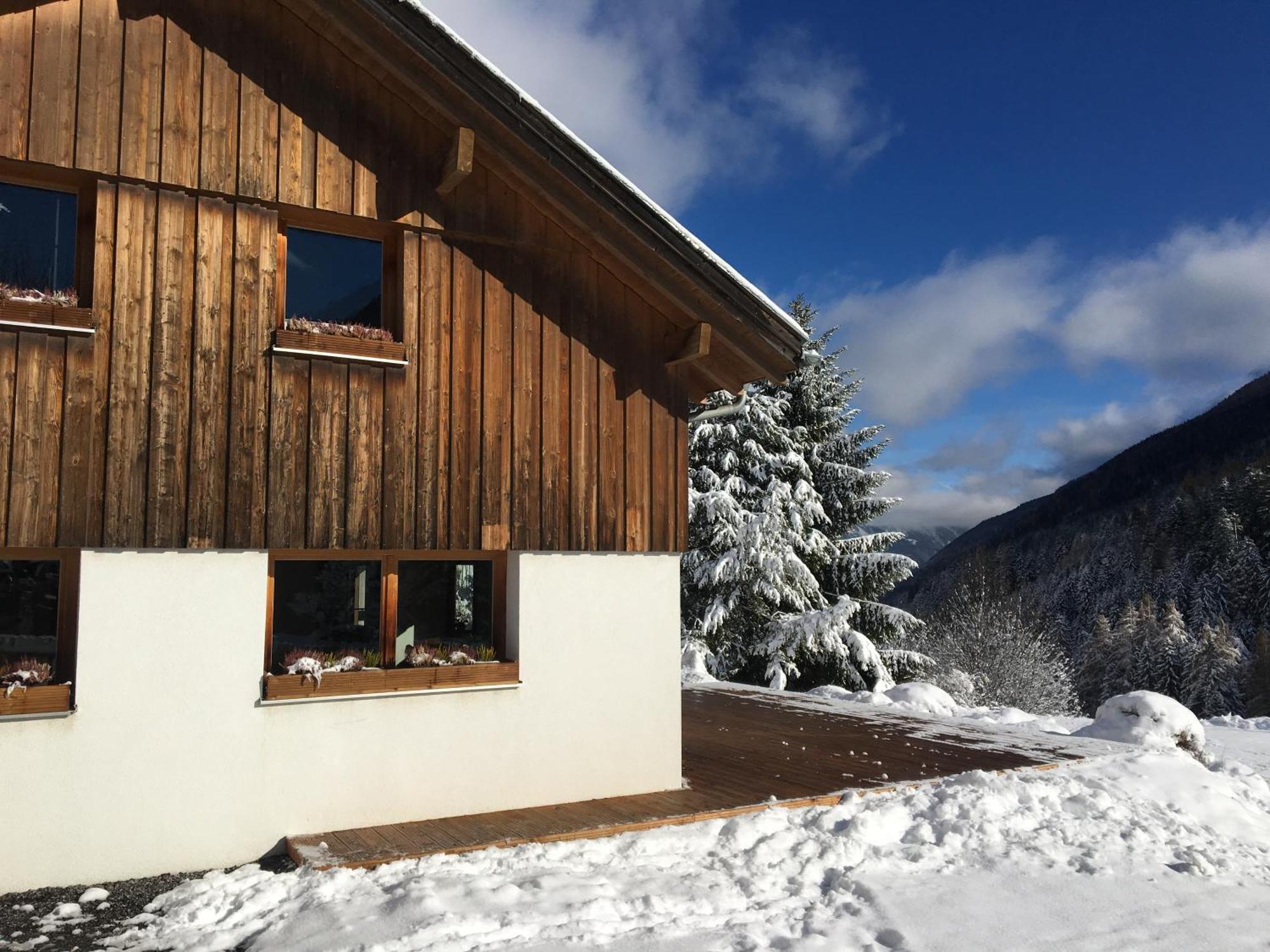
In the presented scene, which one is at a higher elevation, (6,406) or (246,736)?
(6,406)

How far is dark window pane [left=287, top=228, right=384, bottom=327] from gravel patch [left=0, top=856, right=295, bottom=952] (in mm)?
3692

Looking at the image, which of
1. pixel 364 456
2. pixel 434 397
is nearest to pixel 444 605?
pixel 364 456

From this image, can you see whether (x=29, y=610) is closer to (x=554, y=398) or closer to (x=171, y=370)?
(x=171, y=370)

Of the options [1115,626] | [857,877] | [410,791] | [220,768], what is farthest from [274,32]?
[1115,626]

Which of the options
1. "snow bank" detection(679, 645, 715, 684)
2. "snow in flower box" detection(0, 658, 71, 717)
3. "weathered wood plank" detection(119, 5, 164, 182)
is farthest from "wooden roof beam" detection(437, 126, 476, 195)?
"snow bank" detection(679, 645, 715, 684)

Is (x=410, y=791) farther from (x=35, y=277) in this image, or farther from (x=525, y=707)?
(x=35, y=277)

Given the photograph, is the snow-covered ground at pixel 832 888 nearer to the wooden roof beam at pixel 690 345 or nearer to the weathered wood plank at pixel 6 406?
the weathered wood plank at pixel 6 406

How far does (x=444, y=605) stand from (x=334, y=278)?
99.8 inches

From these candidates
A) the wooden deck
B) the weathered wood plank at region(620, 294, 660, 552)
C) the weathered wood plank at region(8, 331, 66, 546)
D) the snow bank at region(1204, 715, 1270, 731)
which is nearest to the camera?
the weathered wood plank at region(8, 331, 66, 546)

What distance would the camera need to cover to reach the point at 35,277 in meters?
5.67

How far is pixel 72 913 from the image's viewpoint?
480cm

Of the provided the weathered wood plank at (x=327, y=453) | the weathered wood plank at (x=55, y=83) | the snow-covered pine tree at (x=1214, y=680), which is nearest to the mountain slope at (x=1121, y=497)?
the snow-covered pine tree at (x=1214, y=680)

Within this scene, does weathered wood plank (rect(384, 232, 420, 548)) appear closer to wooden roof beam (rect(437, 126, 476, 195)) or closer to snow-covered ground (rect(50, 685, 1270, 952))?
wooden roof beam (rect(437, 126, 476, 195))

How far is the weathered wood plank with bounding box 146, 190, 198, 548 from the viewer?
5594 millimetres
